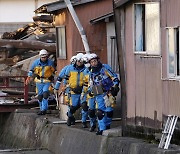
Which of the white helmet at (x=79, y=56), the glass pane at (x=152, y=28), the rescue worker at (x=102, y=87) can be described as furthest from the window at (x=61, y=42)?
the glass pane at (x=152, y=28)

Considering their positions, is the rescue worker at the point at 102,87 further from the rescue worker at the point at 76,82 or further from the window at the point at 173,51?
the window at the point at 173,51

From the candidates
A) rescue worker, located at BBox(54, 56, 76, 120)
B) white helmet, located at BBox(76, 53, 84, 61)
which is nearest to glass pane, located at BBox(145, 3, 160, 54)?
white helmet, located at BBox(76, 53, 84, 61)

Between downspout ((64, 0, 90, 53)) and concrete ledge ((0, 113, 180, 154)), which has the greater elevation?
downspout ((64, 0, 90, 53))

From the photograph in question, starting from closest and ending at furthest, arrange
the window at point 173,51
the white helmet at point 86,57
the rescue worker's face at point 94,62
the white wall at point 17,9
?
the window at point 173,51 < the rescue worker's face at point 94,62 < the white helmet at point 86,57 < the white wall at point 17,9

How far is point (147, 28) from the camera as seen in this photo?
53.6ft

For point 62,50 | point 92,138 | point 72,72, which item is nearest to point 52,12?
point 62,50

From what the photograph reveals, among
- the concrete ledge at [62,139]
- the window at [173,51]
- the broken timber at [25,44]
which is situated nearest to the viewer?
the window at [173,51]

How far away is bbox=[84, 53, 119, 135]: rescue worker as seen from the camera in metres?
17.5

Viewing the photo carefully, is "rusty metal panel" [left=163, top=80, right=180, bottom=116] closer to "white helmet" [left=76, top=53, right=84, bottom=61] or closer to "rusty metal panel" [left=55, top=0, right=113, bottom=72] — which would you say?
"white helmet" [left=76, top=53, right=84, bottom=61]

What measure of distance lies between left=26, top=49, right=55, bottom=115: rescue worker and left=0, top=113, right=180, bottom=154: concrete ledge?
19.9 inches

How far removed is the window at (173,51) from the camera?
15008 millimetres

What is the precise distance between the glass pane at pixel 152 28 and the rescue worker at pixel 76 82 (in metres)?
3.44

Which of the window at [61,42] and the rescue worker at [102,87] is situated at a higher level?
the window at [61,42]

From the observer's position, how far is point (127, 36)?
1709 centimetres
